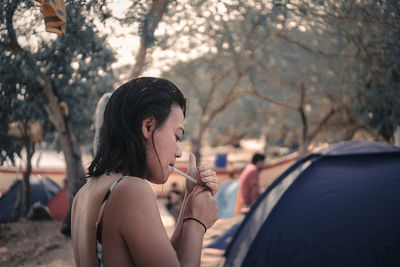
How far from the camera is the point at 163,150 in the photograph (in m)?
1.44

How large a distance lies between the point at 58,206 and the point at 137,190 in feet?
22.5

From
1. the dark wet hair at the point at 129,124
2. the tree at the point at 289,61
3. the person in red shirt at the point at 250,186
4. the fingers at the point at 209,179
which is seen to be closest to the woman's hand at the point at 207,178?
the fingers at the point at 209,179

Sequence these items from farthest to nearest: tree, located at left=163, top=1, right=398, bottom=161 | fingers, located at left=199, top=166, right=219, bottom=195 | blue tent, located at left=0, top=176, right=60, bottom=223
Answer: blue tent, located at left=0, top=176, right=60, bottom=223 → tree, located at left=163, top=1, right=398, bottom=161 → fingers, located at left=199, top=166, right=219, bottom=195

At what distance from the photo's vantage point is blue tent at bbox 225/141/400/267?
284 centimetres

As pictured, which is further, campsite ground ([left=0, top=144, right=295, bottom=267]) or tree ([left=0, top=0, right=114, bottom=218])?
campsite ground ([left=0, top=144, right=295, bottom=267])

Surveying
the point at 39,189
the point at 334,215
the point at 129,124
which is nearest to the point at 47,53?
the point at 129,124

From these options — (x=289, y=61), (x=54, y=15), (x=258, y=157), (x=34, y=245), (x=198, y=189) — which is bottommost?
(x=258, y=157)

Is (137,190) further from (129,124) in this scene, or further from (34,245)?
(34,245)

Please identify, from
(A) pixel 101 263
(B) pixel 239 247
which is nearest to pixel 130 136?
(A) pixel 101 263

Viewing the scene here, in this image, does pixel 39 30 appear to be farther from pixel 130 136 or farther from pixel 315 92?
pixel 315 92

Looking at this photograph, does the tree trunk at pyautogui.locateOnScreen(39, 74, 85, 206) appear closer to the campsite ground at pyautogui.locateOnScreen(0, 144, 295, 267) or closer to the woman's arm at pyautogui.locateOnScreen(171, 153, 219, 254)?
the campsite ground at pyautogui.locateOnScreen(0, 144, 295, 267)

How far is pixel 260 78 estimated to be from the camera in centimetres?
996

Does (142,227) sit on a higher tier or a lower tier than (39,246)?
higher

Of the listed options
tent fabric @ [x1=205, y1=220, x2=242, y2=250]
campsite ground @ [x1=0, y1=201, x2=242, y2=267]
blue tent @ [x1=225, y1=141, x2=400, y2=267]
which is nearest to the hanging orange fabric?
campsite ground @ [x1=0, y1=201, x2=242, y2=267]
